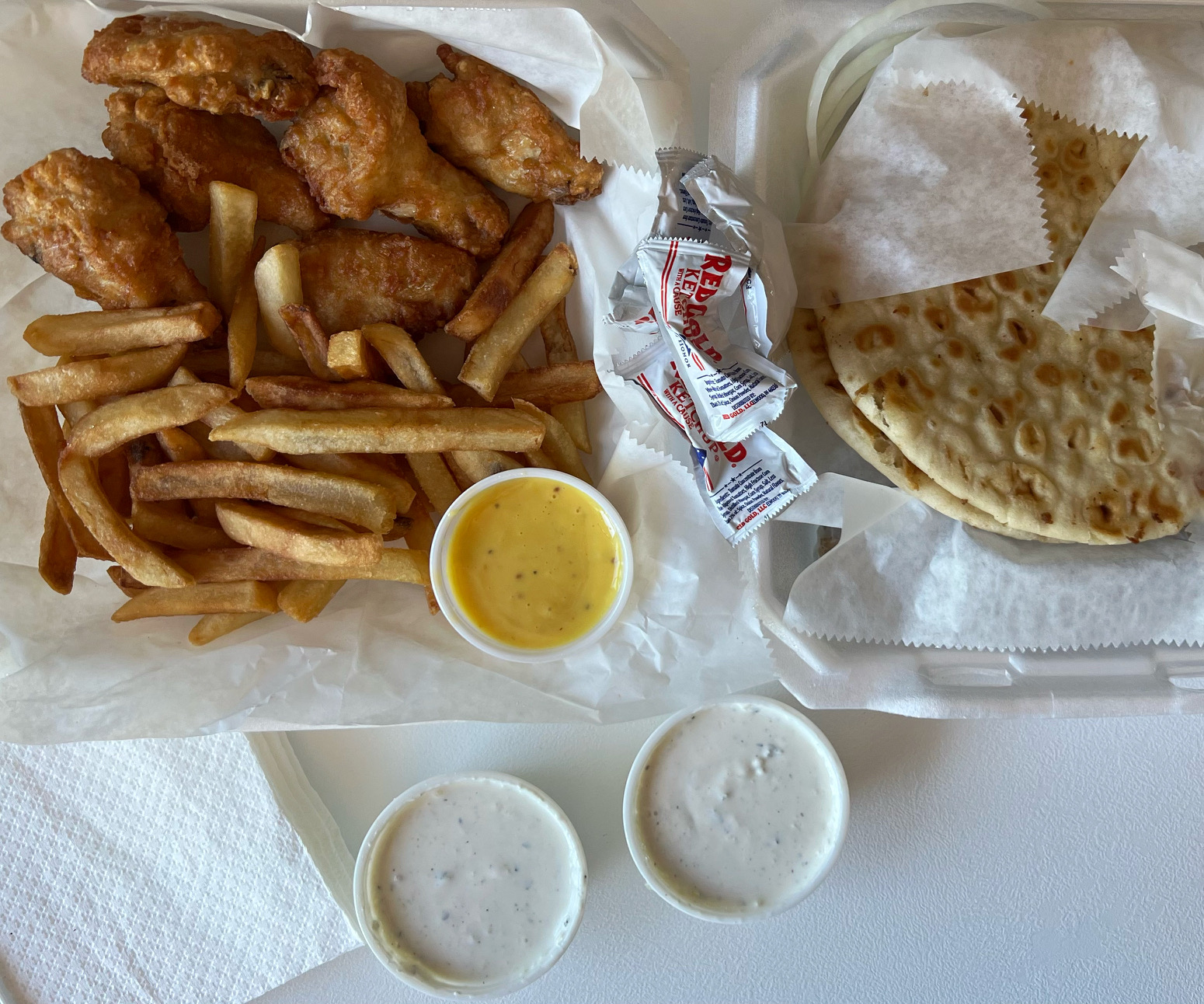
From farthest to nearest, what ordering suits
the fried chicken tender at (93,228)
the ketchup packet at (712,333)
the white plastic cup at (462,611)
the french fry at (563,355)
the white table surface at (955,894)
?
the white table surface at (955,894) → the french fry at (563,355) → the white plastic cup at (462,611) → the fried chicken tender at (93,228) → the ketchup packet at (712,333)

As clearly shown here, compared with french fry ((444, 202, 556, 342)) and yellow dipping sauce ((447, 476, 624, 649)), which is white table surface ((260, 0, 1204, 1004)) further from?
french fry ((444, 202, 556, 342))

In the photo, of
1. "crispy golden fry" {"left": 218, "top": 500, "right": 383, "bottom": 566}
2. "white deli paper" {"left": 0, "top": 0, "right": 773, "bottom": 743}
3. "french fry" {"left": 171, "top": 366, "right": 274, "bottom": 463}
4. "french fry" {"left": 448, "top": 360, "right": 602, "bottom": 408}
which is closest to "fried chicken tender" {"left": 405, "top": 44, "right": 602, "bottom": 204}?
"white deli paper" {"left": 0, "top": 0, "right": 773, "bottom": 743}

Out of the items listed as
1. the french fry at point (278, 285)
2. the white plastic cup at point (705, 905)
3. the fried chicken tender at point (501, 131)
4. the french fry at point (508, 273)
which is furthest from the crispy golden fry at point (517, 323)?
the white plastic cup at point (705, 905)

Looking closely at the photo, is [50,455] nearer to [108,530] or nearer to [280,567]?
[108,530]

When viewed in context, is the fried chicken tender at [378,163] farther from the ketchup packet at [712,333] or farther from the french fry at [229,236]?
the ketchup packet at [712,333]

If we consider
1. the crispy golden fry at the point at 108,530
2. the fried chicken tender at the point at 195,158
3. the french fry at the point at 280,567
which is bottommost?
the french fry at the point at 280,567

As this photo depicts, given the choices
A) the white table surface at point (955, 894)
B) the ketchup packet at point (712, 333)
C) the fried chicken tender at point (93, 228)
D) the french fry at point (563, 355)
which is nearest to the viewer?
the ketchup packet at point (712, 333)
